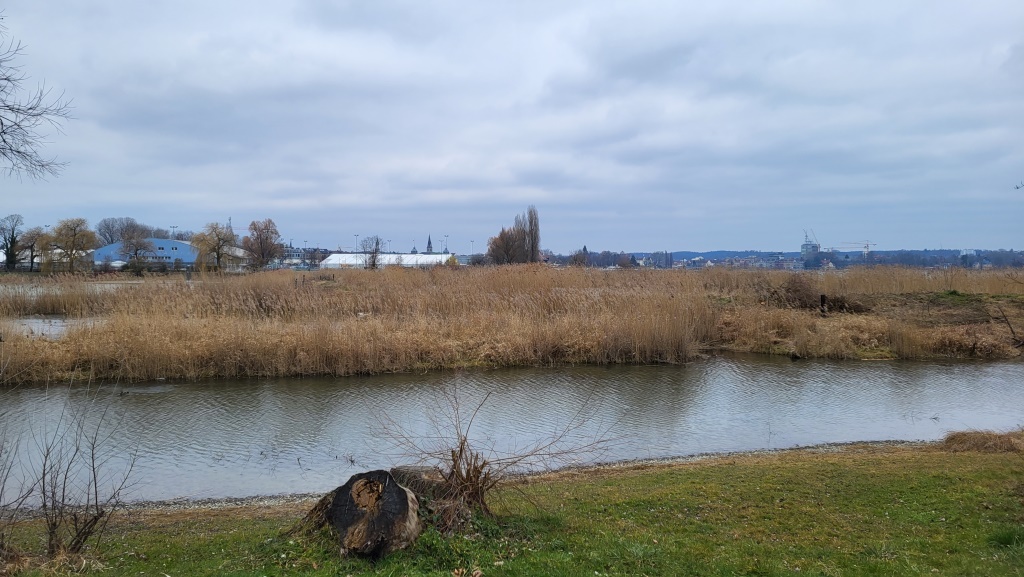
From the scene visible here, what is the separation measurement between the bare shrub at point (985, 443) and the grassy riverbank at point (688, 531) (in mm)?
856

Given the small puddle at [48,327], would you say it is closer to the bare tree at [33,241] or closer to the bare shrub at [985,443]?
the bare shrub at [985,443]

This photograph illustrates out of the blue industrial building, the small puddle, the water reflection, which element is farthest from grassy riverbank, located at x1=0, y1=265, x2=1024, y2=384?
the blue industrial building

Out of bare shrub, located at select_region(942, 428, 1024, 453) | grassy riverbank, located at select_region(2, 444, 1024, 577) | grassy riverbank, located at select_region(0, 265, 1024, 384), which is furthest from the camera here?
grassy riverbank, located at select_region(0, 265, 1024, 384)

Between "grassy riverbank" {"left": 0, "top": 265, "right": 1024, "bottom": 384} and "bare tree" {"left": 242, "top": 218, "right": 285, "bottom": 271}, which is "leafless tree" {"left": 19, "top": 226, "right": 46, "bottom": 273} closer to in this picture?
"bare tree" {"left": 242, "top": 218, "right": 285, "bottom": 271}

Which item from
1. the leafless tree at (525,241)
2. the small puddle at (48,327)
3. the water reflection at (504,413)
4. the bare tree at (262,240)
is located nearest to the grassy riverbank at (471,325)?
the small puddle at (48,327)

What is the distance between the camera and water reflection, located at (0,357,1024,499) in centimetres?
920

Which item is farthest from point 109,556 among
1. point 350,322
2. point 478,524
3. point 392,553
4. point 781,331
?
point 781,331

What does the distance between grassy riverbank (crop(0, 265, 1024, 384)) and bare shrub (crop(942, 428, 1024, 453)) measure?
6.34 meters

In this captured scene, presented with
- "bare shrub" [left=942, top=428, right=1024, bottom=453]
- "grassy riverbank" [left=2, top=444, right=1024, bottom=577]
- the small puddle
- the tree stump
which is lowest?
"bare shrub" [left=942, top=428, right=1024, bottom=453]

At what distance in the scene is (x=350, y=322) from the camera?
1691 cm

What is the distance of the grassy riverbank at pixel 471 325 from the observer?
1527 cm

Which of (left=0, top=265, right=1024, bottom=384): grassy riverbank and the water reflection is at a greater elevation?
(left=0, top=265, right=1024, bottom=384): grassy riverbank

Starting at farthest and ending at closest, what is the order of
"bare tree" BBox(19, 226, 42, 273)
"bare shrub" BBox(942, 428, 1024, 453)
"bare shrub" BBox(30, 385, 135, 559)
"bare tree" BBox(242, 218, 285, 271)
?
1. "bare tree" BBox(242, 218, 285, 271)
2. "bare tree" BBox(19, 226, 42, 273)
3. "bare shrub" BBox(942, 428, 1024, 453)
4. "bare shrub" BBox(30, 385, 135, 559)

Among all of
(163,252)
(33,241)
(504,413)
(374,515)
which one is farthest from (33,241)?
(374,515)
